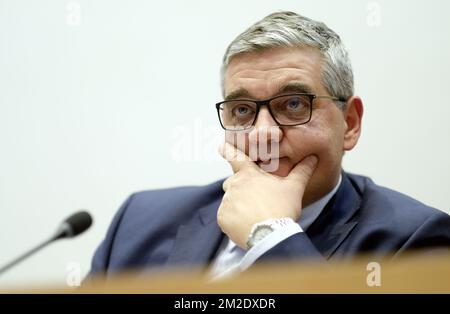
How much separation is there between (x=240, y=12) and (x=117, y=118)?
1.94 ft

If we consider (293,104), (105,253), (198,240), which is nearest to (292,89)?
(293,104)

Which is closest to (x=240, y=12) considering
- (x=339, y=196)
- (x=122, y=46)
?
(x=122, y=46)

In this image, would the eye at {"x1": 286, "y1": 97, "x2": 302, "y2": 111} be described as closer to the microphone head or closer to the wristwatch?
the wristwatch

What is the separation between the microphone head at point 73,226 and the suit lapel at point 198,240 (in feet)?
1.44

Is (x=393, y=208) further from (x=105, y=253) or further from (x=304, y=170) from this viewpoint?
(x=105, y=253)

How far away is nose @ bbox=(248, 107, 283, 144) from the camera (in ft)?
4.28

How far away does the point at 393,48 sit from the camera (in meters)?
1.53

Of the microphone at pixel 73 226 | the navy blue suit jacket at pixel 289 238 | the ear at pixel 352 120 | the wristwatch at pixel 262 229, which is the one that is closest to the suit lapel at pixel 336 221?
the navy blue suit jacket at pixel 289 238

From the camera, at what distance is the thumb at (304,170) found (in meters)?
1.28

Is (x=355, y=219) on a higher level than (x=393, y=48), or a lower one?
lower

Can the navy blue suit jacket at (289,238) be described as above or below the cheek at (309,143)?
below

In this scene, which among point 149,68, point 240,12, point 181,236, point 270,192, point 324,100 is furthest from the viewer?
point 149,68

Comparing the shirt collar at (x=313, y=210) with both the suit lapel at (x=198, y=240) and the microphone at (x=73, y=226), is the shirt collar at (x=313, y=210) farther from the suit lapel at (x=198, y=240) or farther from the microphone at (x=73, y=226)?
the microphone at (x=73, y=226)

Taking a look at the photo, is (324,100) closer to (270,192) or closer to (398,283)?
(270,192)
